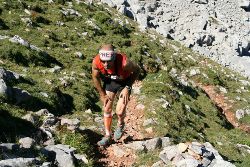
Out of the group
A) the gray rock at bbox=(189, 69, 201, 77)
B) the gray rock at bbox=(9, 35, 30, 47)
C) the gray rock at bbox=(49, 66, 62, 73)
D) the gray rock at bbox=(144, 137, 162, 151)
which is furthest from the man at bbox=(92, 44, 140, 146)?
the gray rock at bbox=(189, 69, 201, 77)

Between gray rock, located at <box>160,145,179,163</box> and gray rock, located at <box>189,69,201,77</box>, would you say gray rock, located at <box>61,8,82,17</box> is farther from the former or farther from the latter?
gray rock, located at <box>160,145,179,163</box>

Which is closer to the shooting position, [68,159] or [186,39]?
[68,159]

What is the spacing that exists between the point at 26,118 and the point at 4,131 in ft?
4.51

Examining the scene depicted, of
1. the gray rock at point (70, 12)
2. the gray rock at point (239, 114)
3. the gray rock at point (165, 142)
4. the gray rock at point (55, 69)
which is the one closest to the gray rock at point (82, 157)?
the gray rock at point (165, 142)

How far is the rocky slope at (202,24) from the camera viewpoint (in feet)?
123

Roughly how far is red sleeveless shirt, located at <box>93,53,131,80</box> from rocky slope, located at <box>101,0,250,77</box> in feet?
82.4

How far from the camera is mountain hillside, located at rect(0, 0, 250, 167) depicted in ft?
35.3

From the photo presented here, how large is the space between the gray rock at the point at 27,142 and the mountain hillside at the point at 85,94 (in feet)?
0.07

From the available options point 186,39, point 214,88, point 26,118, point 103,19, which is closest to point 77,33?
point 103,19

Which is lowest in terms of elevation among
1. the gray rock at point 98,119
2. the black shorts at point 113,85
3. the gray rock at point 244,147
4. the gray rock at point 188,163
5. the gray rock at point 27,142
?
the gray rock at point 244,147

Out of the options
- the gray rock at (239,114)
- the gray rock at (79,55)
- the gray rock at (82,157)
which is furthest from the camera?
the gray rock at (239,114)

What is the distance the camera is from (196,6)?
41.8 m

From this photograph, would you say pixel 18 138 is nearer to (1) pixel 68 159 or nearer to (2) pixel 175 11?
(1) pixel 68 159

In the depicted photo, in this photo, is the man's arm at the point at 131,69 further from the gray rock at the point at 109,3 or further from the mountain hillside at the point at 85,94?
the gray rock at the point at 109,3
